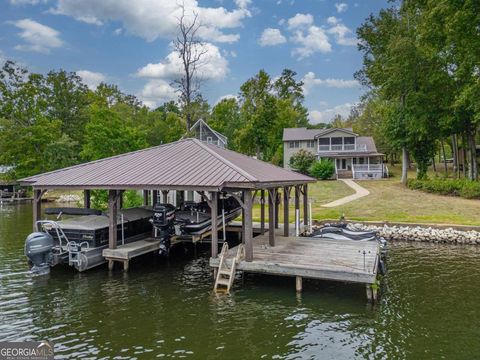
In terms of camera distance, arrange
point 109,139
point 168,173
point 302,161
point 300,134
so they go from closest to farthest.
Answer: point 168,173 → point 109,139 → point 302,161 → point 300,134

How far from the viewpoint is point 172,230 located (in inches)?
506

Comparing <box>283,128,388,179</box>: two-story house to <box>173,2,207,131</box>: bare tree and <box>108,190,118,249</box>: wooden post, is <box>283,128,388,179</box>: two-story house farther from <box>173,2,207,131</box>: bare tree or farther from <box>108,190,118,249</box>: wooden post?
<box>108,190,118,249</box>: wooden post

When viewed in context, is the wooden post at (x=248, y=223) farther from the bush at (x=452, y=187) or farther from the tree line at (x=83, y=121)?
the bush at (x=452, y=187)

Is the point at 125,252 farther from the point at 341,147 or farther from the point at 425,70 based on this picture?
the point at 341,147

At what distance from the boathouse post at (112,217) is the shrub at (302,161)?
101 ft

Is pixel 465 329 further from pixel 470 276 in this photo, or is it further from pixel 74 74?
pixel 74 74

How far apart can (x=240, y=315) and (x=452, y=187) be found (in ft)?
76.3

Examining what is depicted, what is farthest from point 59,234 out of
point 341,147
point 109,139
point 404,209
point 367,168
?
point 341,147

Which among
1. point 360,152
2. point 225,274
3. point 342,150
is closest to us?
point 225,274

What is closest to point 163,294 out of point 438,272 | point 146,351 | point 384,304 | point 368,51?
point 146,351

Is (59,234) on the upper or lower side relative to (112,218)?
lower

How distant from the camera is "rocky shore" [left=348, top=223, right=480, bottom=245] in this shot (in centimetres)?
1611

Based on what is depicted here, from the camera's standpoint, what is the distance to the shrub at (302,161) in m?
40.6

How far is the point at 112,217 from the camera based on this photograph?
1182 cm
